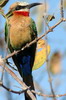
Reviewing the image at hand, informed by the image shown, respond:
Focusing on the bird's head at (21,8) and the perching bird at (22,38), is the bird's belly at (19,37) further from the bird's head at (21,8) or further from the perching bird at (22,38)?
the bird's head at (21,8)

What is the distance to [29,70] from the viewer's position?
323cm

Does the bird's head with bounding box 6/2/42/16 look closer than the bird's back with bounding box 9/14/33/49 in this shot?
No

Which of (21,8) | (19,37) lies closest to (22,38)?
(19,37)

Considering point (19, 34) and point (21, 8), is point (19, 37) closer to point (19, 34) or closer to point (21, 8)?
point (19, 34)

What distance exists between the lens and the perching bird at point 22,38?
3234mm

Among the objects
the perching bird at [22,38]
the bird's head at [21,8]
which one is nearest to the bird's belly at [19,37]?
the perching bird at [22,38]

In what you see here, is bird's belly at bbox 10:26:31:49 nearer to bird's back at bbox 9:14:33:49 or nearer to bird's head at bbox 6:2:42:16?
bird's back at bbox 9:14:33:49

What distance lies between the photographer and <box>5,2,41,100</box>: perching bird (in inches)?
127

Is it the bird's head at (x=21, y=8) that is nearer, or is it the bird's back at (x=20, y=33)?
the bird's back at (x=20, y=33)

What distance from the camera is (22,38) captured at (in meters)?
3.25

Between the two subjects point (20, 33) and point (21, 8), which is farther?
point (21, 8)

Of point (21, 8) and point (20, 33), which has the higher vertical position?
point (21, 8)

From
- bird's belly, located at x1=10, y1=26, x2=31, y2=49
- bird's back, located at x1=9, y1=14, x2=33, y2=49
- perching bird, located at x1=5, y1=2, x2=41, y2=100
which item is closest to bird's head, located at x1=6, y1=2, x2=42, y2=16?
perching bird, located at x1=5, y1=2, x2=41, y2=100

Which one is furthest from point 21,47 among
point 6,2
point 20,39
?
point 6,2
